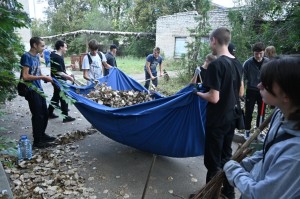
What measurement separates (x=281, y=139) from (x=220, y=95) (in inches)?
50.2

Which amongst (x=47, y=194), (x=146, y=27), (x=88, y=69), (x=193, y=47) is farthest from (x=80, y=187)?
(x=146, y=27)

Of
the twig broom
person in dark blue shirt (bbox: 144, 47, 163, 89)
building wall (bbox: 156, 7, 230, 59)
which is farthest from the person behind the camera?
building wall (bbox: 156, 7, 230, 59)

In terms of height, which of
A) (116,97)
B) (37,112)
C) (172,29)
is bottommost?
(37,112)

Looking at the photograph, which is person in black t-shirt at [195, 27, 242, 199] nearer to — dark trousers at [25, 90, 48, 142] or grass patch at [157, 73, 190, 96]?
dark trousers at [25, 90, 48, 142]

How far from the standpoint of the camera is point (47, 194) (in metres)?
2.54

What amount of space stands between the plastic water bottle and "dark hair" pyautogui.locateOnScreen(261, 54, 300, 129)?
3015 millimetres

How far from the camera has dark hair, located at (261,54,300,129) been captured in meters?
0.91

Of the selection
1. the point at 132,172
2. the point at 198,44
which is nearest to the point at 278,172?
the point at 132,172

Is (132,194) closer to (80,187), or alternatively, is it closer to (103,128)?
(80,187)

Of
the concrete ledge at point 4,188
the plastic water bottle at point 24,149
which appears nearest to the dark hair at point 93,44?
the plastic water bottle at point 24,149

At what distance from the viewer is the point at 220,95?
221 centimetres

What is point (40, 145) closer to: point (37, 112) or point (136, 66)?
point (37, 112)

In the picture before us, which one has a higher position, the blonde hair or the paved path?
the blonde hair

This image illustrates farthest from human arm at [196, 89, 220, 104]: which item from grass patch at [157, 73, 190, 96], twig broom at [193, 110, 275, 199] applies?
grass patch at [157, 73, 190, 96]
